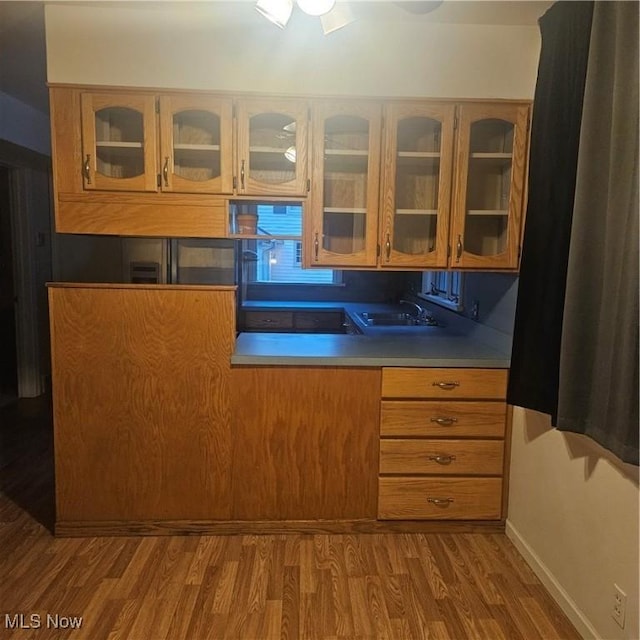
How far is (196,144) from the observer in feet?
7.64

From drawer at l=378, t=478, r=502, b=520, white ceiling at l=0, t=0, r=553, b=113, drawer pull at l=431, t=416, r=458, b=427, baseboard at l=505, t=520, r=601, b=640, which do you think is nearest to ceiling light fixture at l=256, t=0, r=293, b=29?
white ceiling at l=0, t=0, r=553, b=113

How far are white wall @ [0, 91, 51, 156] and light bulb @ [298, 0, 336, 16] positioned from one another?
9.54 feet

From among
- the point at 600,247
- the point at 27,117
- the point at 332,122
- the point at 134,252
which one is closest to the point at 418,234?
the point at 332,122

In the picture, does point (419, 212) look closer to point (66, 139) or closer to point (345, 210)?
point (345, 210)

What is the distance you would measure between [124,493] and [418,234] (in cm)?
192

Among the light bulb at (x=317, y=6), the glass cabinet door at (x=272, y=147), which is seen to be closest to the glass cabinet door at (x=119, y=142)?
the glass cabinet door at (x=272, y=147)

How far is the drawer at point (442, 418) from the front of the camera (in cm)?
241

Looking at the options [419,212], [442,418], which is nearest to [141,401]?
[442,418]

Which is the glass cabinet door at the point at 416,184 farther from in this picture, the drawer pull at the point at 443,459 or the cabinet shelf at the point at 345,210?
the drawer pull at the point at 443,459

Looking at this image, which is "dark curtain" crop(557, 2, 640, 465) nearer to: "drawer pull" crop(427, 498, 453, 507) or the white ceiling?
the white ceiling

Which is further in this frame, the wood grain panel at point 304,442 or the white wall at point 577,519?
the wood grain panel at point 304,442

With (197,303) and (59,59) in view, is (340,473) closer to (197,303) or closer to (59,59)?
(197,303)

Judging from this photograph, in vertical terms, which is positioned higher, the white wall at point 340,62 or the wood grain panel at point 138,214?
the white wall at point 340,62

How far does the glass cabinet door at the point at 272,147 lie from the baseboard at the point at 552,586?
194 cm
